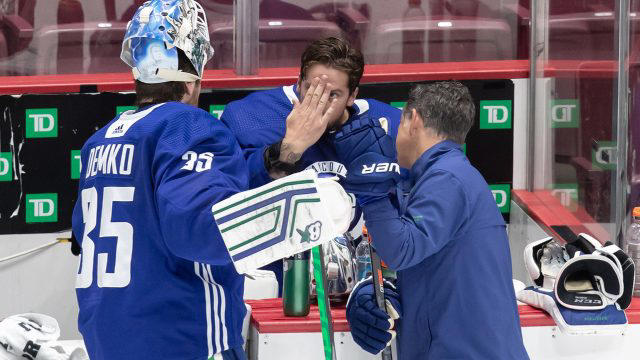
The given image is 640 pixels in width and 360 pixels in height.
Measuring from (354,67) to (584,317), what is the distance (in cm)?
99

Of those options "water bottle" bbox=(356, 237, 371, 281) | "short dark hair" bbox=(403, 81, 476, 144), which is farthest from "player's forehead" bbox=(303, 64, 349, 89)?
"short dark hair" bbox=(403, 81, 476, 144)

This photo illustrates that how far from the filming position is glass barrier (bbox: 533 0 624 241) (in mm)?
3818

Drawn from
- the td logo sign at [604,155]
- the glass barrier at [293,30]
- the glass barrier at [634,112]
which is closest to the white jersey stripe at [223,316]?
the glass barrier at [634,112]

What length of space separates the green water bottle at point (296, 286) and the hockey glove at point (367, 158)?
577 millimetres

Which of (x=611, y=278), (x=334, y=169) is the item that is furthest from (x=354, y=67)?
(x=611, y=278)

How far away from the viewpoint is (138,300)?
2.20 meters

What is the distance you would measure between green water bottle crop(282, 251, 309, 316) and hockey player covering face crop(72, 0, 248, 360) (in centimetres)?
71

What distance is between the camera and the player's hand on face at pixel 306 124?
2195 mm

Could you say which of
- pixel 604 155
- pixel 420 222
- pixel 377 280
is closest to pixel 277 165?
pixel 420 222

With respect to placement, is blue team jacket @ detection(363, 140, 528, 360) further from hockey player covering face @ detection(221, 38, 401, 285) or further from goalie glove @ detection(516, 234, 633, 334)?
goalie glove @ detection(516, 234, 633, 334)

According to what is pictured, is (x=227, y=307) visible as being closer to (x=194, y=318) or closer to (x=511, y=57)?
(x=194, y=318)

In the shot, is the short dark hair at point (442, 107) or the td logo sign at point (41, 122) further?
the td logo sign at point (41, 122)

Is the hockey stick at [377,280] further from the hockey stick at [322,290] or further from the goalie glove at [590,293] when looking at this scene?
the goalie glove at [590,293]

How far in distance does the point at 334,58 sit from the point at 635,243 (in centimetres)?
109
